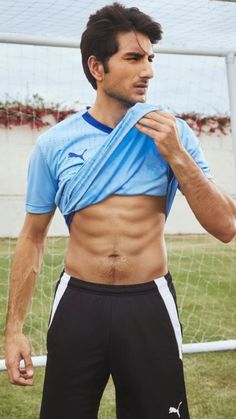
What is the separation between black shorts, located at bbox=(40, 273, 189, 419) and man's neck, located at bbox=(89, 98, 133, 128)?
521 millimetres

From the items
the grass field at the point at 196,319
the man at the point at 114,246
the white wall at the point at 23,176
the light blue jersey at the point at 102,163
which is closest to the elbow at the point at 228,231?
the man at the point at 114,246

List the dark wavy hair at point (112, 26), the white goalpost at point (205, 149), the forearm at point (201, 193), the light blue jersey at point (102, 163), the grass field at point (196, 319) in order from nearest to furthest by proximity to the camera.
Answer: the forearm at point (201, 193)
the light blue jersey at point (102, 163)
the dark wavy hair at point (112, 26)
the grass field at point (196, 319)
the white goalpost at point (205, 149)

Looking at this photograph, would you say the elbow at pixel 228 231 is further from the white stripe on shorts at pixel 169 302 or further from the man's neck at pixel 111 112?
the man's neck at pixel 111 112

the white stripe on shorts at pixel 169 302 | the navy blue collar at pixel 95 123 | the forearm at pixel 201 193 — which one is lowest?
the white stripe on shorts at pixel 169 302

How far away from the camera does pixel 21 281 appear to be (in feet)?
7.66

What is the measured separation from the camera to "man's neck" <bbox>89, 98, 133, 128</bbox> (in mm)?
2283

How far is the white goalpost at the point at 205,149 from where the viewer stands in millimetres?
4906

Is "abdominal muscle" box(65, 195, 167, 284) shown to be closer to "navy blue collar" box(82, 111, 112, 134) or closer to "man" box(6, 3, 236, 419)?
"man" box(6, 3, 236, 419)

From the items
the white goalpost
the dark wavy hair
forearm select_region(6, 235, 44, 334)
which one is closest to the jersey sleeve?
forearm select_region(6, 235, 44, 334)

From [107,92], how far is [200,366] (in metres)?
3.15

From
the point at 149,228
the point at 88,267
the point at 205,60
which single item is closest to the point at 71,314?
the point at 88,267

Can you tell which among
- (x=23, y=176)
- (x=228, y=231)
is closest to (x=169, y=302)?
(x=228, y=231)

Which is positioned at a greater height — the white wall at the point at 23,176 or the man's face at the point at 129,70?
the man's face at the point at 129,70

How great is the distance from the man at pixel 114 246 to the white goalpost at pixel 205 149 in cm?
220
